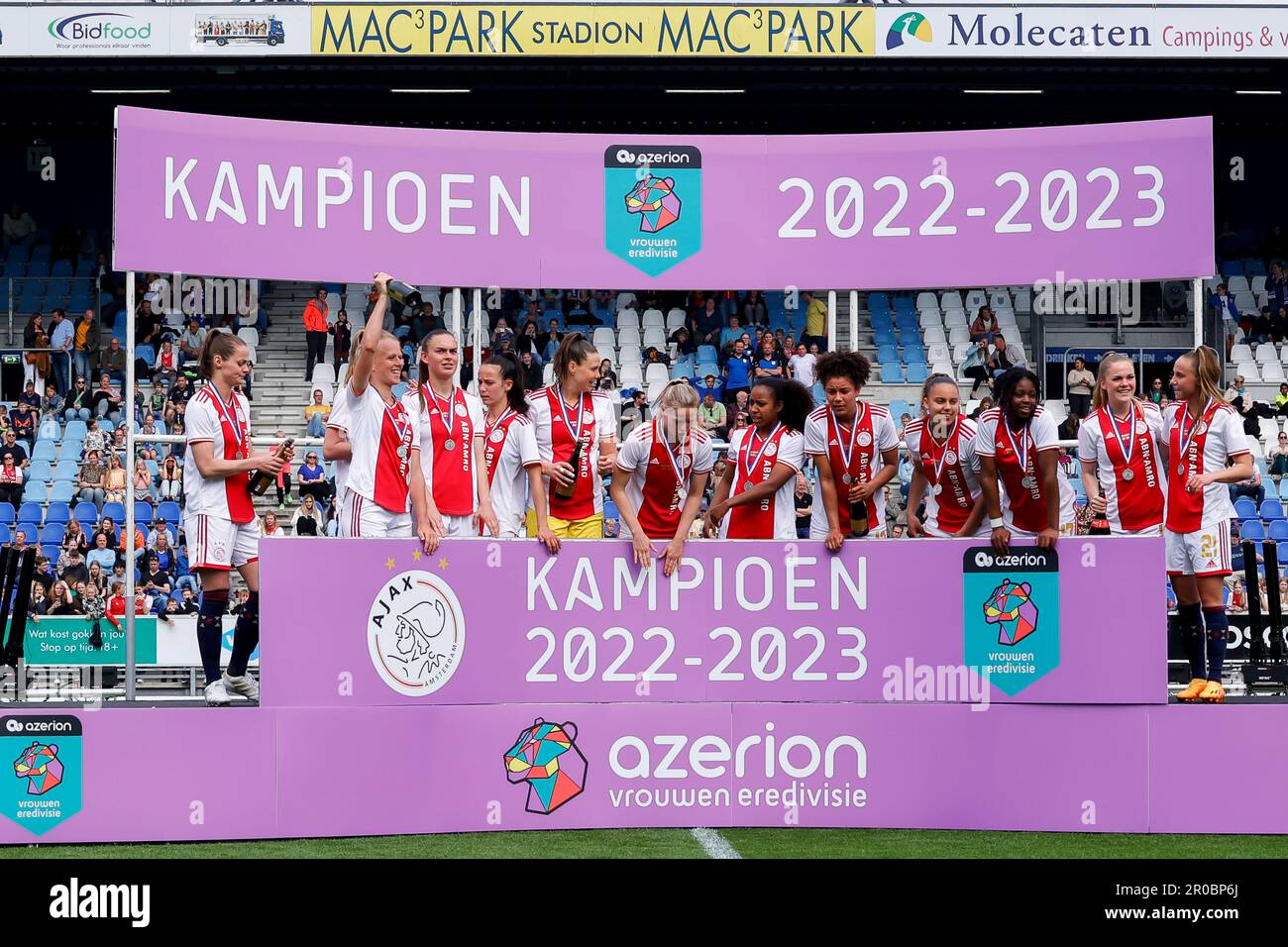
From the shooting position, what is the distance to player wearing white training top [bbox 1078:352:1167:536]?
901 cm

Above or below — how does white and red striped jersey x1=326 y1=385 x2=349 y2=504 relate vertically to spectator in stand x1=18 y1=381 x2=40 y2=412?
below

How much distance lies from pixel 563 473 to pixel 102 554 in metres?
11.4

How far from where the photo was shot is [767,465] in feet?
28.1

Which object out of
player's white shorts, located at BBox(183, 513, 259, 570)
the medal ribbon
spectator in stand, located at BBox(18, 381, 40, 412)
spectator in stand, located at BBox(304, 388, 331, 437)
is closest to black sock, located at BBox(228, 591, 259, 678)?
player's white shorts, located at BBox(183, 513, 259, 570)

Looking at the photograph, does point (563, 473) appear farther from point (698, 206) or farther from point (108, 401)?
point (108, 401)

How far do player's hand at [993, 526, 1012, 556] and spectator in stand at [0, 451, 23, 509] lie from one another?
15.2 m

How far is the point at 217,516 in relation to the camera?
331 inches

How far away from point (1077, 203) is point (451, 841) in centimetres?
449

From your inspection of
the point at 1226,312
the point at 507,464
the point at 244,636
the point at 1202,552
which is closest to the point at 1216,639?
the point at 1202,552

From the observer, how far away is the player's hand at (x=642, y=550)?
798cm

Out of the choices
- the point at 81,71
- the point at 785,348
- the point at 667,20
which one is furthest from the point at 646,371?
the point at 81,71

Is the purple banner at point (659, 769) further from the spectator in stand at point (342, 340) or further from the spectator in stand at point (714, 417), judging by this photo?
the spectator in stand at point (342, 340)

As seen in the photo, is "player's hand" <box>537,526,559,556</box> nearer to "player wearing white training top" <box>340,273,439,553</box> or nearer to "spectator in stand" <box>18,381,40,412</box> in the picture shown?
"player wearing white training top" <box>340,273,439,553</box>

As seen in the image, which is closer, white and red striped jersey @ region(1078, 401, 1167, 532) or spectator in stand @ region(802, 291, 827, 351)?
white and red striped jersey @ region(1078, 401, 1167, 532)
